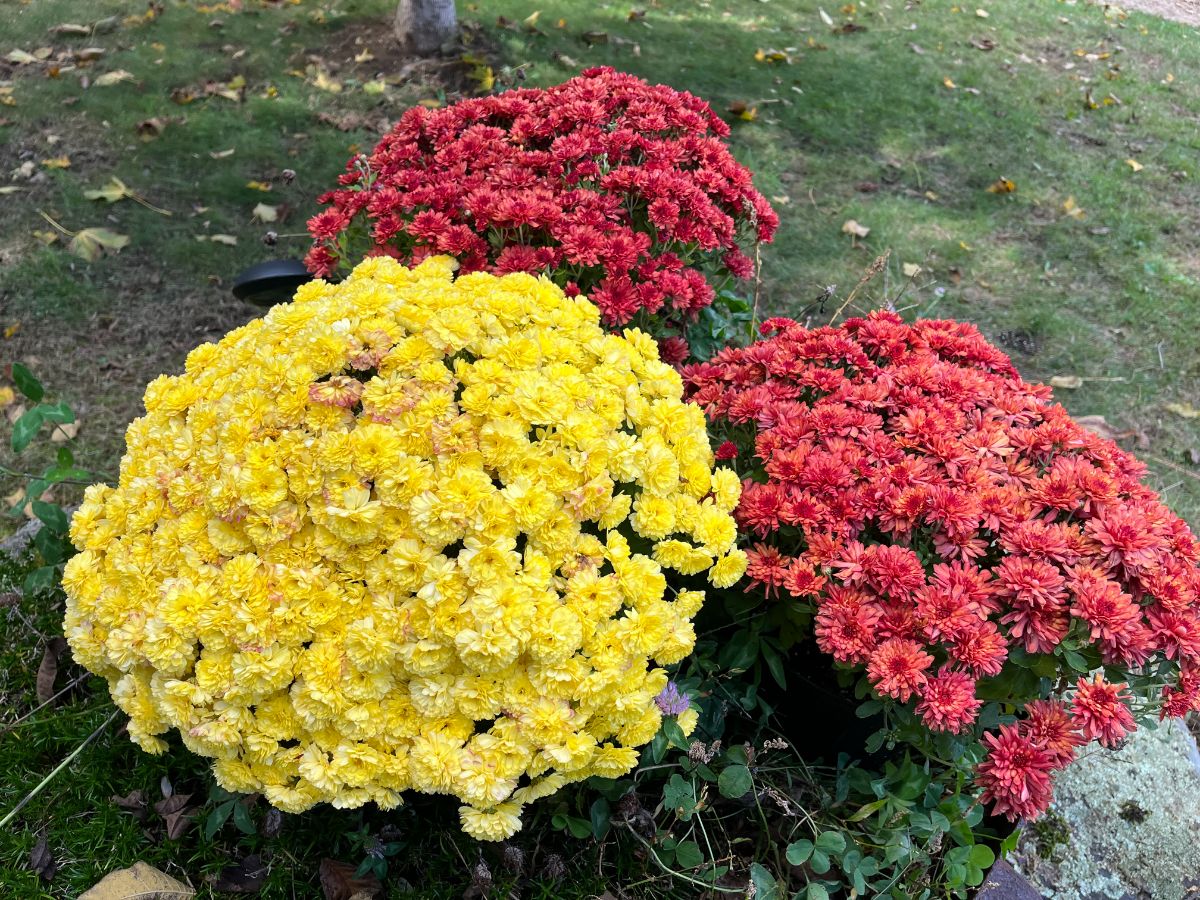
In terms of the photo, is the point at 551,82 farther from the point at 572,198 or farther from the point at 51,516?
the point at 51,516

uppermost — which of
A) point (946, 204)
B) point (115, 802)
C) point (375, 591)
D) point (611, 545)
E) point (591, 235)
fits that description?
point (591, 235)

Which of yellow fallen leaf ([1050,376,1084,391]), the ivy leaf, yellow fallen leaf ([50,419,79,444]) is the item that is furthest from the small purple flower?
the ivy leaf

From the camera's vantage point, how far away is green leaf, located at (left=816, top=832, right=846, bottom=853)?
1.81 meters

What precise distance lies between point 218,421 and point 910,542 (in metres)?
1.59

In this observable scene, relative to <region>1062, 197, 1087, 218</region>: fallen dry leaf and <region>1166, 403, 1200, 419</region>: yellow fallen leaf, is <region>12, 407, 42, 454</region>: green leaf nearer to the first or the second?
<region>1166, 403, 1200, 419</region>: yellow fallen leaf

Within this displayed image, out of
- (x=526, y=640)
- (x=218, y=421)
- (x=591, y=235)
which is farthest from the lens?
(x=591, y=235)

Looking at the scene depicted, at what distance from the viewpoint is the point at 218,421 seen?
72.6 inches

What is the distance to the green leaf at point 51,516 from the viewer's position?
2379 millimetres

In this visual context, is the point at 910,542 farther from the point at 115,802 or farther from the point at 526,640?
the point at 115,802

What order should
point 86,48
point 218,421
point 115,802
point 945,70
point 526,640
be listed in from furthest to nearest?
point 945,70, point 86,48, point 115,802, point 218,421, point 526,640

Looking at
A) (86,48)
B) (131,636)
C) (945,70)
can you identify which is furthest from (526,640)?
(945,70)

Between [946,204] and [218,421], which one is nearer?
[218,421]

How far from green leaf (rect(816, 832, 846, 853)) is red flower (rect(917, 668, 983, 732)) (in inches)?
14.1

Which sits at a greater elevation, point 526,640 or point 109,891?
point 526,640
